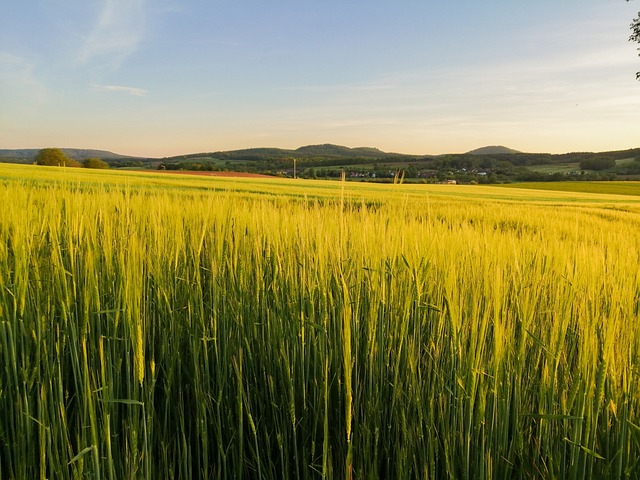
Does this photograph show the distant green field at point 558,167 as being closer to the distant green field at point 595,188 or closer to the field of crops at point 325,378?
the distant green field at point 595,188

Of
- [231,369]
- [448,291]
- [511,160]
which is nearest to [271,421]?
[231,369]

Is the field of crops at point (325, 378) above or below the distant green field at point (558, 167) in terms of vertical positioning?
below

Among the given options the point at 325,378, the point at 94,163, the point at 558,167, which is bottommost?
the point at 325,378

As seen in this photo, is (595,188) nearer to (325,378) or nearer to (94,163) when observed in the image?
(325,378)

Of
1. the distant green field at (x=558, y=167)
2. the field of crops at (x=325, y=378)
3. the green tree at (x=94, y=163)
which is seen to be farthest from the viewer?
the distant green field at (x=558, y=167)

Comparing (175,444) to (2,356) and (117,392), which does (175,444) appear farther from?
(2,356)

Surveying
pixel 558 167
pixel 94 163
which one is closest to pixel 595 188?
pixel 558 167

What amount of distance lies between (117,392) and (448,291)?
0.72m

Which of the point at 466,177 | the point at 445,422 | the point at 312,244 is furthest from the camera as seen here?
the point at 466,177

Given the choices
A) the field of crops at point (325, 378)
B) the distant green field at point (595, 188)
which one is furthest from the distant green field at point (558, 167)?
the field of crops at point (325, 378)

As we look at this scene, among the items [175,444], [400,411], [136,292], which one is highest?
[136,292]

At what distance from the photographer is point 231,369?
1043 millimetres

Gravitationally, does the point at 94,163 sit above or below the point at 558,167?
below

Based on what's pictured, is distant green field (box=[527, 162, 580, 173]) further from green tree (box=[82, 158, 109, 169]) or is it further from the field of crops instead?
the field of crops
